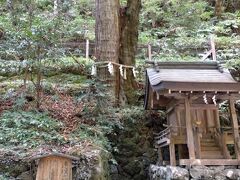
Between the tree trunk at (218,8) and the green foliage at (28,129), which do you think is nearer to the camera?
Answer: the green foliage at (28,129)

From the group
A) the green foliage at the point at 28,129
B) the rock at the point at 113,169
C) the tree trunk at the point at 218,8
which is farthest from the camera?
the tree trunk at the point at 218,8

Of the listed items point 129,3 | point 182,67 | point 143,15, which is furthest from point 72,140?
point 143,15

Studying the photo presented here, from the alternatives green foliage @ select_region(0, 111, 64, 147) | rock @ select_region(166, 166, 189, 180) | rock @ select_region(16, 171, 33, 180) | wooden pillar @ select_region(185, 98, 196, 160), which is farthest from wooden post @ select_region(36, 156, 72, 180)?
wooden pillar @ select_region(185, 98, 196, 160)

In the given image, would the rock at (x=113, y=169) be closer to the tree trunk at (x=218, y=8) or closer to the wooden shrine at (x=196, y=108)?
the wooden shrine at (x=196, y=108)

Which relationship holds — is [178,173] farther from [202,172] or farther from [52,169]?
[52,169]

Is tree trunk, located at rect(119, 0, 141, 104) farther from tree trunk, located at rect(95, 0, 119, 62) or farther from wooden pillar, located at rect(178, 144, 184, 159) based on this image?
wooden pillar, located at rect(178, 144, 184, 159)

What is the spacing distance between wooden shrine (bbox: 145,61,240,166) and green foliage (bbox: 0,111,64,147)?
7.40 feet

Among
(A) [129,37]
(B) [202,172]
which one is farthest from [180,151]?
(A) [129,37]

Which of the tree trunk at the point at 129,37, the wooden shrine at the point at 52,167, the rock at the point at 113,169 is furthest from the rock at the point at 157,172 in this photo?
the tree trunk at the point at 129,37

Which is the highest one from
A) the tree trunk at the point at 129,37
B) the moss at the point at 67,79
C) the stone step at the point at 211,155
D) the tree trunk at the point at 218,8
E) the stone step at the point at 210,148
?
the tree trunk at the point at 218,8

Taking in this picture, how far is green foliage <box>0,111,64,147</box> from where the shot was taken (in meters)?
5.65

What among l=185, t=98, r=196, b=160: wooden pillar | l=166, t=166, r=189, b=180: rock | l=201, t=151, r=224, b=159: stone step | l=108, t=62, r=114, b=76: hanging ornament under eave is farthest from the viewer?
l=108, t=62, r=114, b=76: hanging ornament under eave

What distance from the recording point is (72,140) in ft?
19.3

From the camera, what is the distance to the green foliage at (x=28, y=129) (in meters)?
5.65
